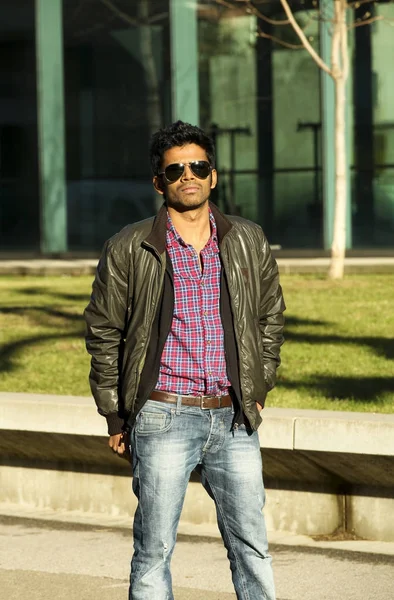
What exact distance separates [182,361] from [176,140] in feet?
2.53

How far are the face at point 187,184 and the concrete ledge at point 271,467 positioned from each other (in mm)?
2370

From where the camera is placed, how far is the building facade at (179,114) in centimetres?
2353

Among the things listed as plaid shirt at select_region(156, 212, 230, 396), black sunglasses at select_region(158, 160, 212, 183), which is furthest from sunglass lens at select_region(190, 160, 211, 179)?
plaid shirt at select_region(156, 212, 230, 396)

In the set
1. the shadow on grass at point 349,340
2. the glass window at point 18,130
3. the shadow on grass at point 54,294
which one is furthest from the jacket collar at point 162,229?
the glass window at point 18,130

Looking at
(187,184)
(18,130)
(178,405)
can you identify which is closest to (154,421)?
(178,405)

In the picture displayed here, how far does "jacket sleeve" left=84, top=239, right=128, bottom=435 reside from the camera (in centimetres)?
445

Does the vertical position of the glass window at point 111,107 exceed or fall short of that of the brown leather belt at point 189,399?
it exceeds it

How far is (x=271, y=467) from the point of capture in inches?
269

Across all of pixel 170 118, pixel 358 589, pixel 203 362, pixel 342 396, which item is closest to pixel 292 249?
pixel 170 118

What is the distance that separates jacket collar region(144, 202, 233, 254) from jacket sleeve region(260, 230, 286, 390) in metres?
0.17

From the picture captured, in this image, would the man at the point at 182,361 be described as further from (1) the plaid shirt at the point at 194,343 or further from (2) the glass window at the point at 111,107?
(2) the glass window at the point at 111,107

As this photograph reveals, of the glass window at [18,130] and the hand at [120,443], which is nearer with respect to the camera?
the hand at [120,443]

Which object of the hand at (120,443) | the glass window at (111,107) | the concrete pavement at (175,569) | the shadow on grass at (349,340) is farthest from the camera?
the glass window at (111,107)

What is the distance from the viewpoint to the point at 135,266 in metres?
4.41
